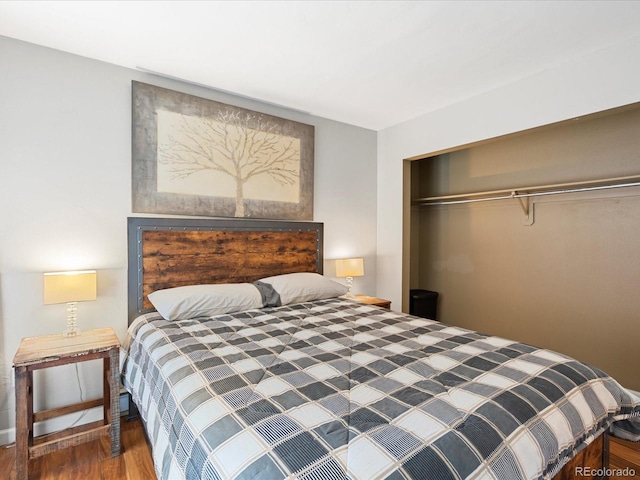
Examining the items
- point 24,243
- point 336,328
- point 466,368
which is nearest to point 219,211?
point 24,243

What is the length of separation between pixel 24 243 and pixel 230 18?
1.88 meters

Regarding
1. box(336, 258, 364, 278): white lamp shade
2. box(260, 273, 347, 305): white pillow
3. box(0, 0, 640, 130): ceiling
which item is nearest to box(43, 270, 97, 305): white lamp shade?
box(260, 273, 347, 305): white pillow

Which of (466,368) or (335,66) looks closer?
(466,368)

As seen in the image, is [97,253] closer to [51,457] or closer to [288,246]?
[51,457]

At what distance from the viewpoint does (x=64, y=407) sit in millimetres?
2148

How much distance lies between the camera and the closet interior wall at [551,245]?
2.67 meters

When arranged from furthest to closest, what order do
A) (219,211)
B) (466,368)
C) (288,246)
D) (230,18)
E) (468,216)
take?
(468,216)
(288,246)
(219,211)
(230,18)
(466,368)

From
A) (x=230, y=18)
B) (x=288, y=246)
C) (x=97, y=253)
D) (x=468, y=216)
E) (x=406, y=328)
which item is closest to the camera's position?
(x=230, y=18)

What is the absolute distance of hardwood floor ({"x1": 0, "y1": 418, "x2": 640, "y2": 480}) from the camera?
1.78 metres

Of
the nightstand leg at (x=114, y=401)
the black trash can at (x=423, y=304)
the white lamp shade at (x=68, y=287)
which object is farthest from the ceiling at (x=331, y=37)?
the black trash can at (x=423, y=304)

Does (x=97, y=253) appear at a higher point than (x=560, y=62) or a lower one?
lower

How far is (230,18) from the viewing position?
1.90m

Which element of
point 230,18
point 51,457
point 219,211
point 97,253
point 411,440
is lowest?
point 51,457

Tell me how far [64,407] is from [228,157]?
211 centimetres
